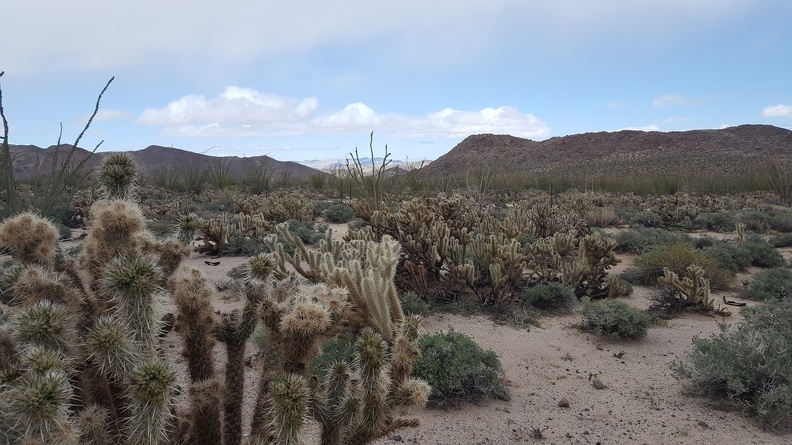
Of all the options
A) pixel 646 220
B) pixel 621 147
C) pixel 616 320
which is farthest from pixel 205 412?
pixel 621 147

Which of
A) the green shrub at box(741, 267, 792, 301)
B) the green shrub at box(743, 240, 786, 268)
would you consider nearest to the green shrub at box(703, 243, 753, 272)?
the green shrub at box(743, 240, 786, 268)

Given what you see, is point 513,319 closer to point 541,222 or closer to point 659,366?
point 659,366

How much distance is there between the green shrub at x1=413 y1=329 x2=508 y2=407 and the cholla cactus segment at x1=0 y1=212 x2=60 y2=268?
2.56m

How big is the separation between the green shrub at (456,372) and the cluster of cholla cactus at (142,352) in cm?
176

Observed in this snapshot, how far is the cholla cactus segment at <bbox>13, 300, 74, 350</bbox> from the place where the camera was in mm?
1768

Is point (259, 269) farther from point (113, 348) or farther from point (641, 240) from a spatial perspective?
point (641, 240)

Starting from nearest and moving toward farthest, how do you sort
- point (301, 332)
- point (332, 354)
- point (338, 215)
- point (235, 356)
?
point (301, 332) → point (235, 356) → point (332, 354) → point (338, 215)

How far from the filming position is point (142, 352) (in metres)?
1.87

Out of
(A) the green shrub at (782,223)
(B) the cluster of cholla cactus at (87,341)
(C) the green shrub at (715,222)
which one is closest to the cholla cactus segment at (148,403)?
(B) the cluster of cholla cactus at (87,341)

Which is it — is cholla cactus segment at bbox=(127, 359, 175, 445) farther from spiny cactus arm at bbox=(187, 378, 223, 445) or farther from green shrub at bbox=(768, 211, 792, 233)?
green shrub at bbox=(768, 211, 792, 233)

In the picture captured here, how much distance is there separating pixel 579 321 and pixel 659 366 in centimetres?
125

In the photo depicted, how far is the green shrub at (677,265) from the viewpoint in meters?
7.67

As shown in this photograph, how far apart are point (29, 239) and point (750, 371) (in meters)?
4.50

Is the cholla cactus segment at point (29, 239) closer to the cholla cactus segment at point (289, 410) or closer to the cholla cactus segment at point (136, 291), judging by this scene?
the cholla cactus segment at point (136, 291)
